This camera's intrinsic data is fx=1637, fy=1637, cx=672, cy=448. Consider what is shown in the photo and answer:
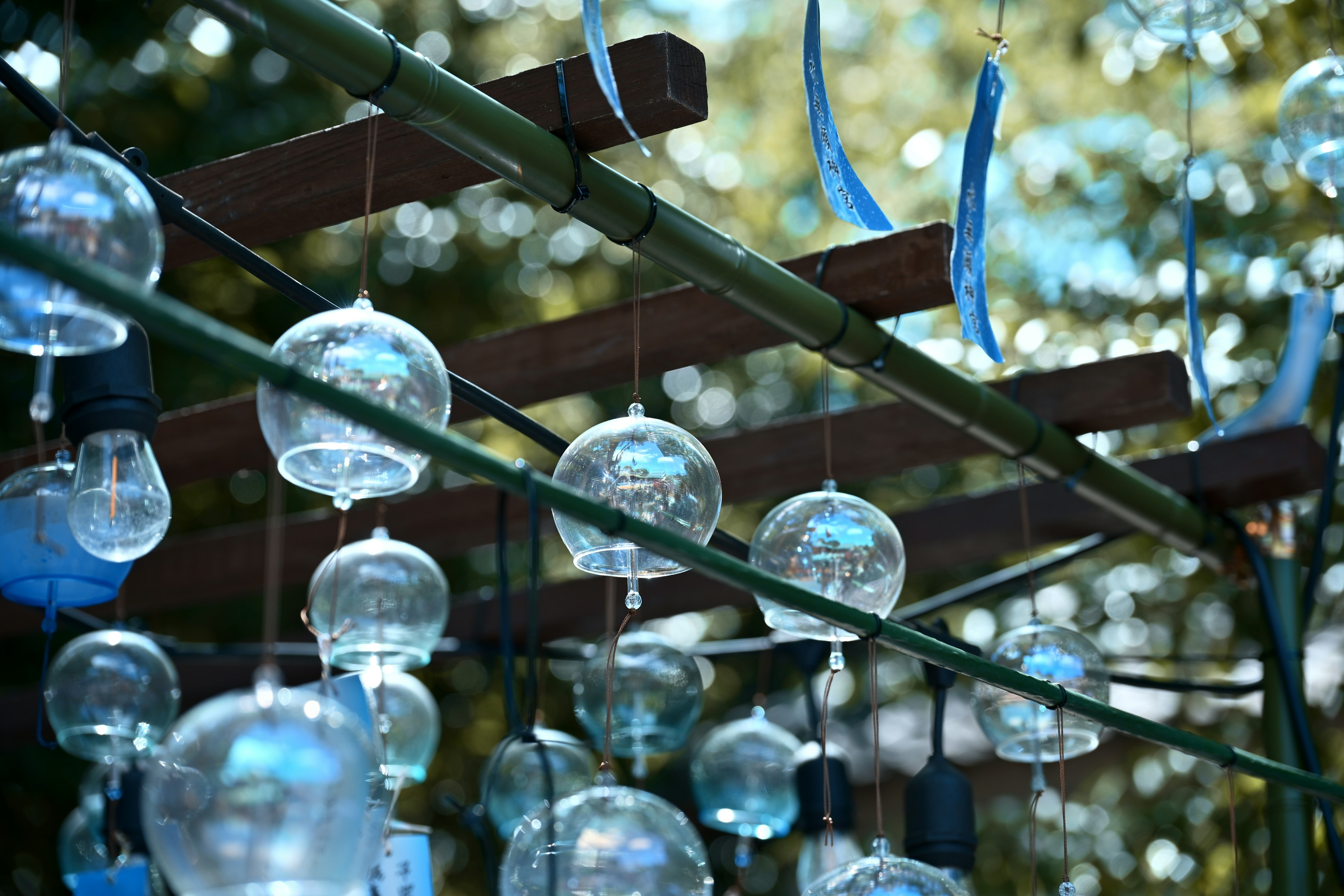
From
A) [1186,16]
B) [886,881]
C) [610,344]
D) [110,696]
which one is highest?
[1186,16]

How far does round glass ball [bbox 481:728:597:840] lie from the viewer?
11.0 ft

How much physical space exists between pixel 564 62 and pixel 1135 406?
75.3 inches

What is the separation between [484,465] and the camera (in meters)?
1.78

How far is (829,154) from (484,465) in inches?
48.0

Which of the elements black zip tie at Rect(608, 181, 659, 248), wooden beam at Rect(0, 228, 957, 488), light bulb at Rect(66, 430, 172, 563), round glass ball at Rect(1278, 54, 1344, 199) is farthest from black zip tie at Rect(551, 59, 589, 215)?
round glass ball at Rect(1278, 54, 1344, 199)

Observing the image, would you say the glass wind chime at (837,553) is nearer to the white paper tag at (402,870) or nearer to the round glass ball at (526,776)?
the round glass ball at (526,776)

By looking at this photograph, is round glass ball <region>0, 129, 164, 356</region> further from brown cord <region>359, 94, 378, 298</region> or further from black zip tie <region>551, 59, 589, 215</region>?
black zip tie <region>551, 59, 589, 215</region>

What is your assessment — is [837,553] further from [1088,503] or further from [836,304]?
[1088,503]

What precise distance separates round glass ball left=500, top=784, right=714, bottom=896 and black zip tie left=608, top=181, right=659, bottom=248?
1246 millimetres

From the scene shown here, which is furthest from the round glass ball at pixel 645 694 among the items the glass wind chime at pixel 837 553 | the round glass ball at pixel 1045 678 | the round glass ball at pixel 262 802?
the round glass ball at pixel 262 802

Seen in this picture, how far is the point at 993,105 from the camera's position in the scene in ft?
10.4

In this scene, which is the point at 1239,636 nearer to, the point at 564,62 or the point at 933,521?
the point at 933,521

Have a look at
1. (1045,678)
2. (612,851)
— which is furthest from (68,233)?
(1045,678)

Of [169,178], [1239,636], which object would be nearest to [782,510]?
[169,178]
